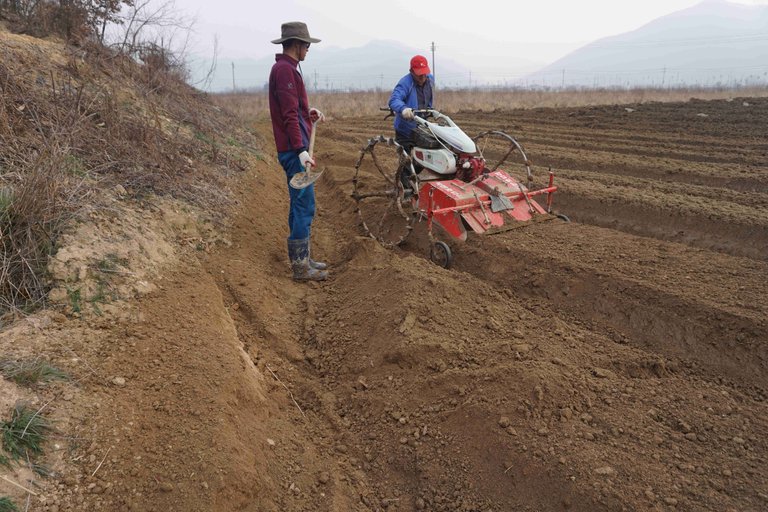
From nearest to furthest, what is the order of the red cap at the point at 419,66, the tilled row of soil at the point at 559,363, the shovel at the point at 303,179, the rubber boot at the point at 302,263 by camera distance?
1. the tilled row of soil at the point at 559,363
2. the shovel at the point at 303,179
3. the rubber boot at the point at 302,263
4. the red cap at the point at 419,66

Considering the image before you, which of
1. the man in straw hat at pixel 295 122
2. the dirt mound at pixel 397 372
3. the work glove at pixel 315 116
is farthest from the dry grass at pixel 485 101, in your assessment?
the dirt mound at pixel 397 372

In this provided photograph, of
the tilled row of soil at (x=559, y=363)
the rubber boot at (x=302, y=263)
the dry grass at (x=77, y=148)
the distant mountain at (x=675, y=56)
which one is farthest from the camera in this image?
the distant mountain at (x=675, y=56)

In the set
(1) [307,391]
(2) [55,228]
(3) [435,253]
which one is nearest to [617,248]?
(3) [435,253]

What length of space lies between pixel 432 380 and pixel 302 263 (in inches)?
84.4

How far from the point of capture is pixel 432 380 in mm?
3391

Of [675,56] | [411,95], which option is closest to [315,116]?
[411,95]

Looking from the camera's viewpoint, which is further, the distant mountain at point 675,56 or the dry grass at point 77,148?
the distant mountain at point 675,56

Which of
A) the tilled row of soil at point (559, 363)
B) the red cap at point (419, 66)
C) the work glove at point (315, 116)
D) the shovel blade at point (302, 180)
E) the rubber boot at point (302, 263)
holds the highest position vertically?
the red cap at point (419, 66)

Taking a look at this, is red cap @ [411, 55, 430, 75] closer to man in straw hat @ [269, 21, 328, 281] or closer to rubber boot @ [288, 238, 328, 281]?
man in straw hat @ [269, 21, 328, 281]

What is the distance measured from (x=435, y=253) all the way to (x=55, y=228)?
10.8 ft

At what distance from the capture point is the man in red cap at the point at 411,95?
6023mm

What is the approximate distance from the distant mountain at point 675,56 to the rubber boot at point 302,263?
277 ft

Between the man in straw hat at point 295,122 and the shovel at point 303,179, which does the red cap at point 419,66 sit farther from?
the shovel at point 303,179

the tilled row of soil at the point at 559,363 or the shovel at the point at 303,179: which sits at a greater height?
the shovel at the point at 303,179
